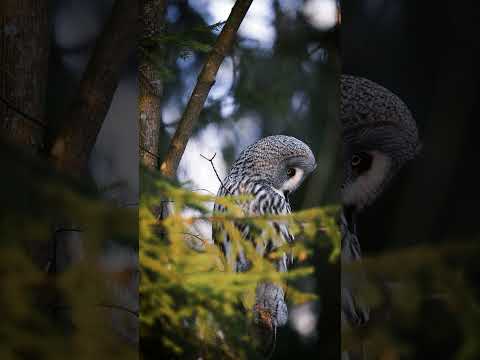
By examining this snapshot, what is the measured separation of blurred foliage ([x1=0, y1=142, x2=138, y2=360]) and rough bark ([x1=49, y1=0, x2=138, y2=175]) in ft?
0.84

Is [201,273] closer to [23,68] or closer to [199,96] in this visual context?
[199,96]

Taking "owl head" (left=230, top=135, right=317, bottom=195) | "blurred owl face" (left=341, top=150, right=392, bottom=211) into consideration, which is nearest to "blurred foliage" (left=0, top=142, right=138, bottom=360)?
"owl head" (left=230, top=135, right=317, bottom=195)

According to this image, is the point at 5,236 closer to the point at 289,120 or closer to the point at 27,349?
the point at 27,349

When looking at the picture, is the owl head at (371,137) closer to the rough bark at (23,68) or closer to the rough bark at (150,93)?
the rough bark at (150,93)

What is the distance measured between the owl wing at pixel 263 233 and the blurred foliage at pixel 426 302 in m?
0.31

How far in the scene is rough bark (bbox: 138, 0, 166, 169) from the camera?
6.50 ft

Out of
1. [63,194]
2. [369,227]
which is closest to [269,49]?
[369,227]

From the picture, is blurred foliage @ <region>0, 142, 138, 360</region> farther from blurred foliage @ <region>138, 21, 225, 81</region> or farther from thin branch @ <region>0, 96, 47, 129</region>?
blurred foliage @ <region>138, 21, 225, 81</region>

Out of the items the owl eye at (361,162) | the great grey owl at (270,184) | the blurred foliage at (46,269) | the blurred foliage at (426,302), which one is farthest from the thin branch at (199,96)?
the blurred foliage at (426,302)

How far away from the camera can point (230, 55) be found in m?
1.98

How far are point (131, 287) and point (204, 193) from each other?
426 mm

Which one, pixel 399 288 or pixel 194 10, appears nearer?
pixel 399 288

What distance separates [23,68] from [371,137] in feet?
3.88

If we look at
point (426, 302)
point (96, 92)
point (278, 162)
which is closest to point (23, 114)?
point (96, 92)
